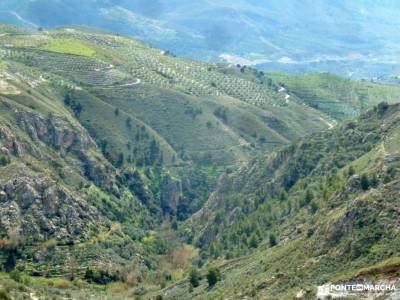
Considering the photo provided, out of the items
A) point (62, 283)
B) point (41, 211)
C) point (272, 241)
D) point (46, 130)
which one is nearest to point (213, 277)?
point (272, 241)

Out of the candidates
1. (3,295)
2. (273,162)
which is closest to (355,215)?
(3,295)

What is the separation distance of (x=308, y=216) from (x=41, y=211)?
53.2 m

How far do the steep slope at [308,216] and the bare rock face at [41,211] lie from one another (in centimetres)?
2822

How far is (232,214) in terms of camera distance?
175250mm

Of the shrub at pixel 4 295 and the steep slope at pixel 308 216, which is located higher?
the steep slope at pixel 308 216

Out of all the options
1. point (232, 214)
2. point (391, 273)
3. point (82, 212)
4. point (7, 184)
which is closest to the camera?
point (391, 273)

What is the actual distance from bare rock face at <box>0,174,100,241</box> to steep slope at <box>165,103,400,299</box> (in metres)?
28.2

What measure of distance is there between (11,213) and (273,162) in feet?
229

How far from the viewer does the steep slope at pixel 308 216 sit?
9381cm

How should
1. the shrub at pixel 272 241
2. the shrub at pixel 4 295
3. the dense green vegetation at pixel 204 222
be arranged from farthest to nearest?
the shrub at pixel 272 241 < the dense green vegetation at pixel 204 222 < the shrub at pixel 4 295

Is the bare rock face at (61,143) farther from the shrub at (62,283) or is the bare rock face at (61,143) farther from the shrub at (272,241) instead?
the shrub at (272,241)

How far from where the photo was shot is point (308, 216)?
133125mm

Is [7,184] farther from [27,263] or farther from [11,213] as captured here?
[27,263]

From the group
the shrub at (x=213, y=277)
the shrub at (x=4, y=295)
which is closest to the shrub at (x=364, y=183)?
the shrub at (x=213, y=277)
